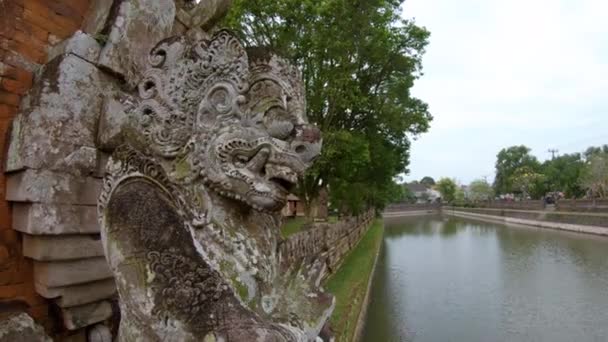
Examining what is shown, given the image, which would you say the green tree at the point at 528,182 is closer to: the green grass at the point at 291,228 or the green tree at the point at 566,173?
the green tree at the point at 566,173

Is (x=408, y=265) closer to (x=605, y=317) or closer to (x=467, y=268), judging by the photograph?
(x=467, y=268)

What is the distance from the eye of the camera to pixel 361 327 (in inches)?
405

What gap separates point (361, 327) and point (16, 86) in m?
9.51

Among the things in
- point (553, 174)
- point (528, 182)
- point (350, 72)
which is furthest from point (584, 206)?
point (528, 182)

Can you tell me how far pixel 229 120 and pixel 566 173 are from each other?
249ft

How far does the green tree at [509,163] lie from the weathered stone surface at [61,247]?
88.2m

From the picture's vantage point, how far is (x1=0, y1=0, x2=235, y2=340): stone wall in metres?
2.13

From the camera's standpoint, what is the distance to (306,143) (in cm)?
204

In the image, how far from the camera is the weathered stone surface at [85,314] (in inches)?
89.6

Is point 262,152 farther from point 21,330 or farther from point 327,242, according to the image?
point 327,242

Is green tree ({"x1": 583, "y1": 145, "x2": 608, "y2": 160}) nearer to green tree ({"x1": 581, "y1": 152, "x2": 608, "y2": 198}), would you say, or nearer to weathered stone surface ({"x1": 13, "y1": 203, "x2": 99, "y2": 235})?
green tree ({"x1": 581, "y1": 152, "x2": 608, "y2": 198})

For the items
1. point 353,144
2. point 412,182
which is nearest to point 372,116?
point 353,144

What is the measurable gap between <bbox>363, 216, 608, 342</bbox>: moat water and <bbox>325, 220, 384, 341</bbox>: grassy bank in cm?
75

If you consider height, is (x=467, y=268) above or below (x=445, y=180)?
below
